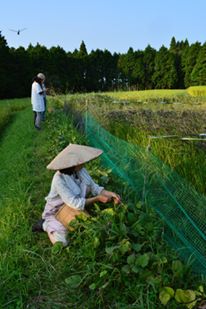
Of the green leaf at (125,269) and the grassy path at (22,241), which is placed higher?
the green leaf at (125,269)

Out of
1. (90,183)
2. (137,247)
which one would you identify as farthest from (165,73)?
(137,247)

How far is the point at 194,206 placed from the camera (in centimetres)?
345

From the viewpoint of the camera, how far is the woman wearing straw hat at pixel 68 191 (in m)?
3.54

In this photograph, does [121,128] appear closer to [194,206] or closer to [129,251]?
[194,206]

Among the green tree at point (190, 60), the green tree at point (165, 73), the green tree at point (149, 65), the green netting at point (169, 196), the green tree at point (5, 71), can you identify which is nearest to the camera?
the green netting at point (169, 196)

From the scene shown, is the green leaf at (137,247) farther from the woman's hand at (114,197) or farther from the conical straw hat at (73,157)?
the conical straw hat at (73,157)

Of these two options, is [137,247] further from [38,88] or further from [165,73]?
[165,73]

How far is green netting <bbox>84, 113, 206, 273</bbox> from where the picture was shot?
308 cm

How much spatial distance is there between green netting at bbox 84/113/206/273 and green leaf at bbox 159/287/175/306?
0.42 meters

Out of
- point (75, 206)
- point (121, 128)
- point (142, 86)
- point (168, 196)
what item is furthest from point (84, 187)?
point (142, 86)

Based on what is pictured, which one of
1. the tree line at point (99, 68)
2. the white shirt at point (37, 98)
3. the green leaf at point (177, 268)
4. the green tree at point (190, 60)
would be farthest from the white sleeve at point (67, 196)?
the green tree at point (190, 60)

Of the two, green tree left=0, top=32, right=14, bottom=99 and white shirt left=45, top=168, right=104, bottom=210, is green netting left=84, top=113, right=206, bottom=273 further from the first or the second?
green tree left=0, top=32, right=14, bottom=99

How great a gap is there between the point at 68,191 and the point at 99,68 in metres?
42.8

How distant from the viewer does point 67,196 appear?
3555 mm
